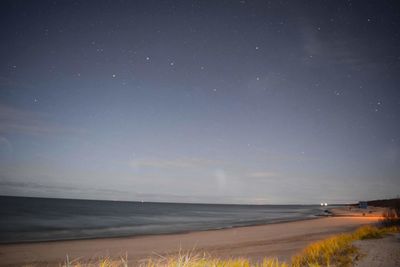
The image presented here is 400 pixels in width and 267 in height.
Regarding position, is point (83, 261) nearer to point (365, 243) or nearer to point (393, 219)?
point (365, 243)

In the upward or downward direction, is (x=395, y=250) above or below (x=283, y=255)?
above

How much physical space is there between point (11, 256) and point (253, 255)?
11.6 m

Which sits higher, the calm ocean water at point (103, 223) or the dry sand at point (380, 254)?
the dry sand at point (380, 254)

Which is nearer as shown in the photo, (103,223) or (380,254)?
(380,254)

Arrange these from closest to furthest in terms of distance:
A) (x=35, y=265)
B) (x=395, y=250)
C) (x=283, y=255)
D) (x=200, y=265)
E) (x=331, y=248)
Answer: (x=200, y=265) < (x=395, y=250) < (x=331, y=248) < (x=35, y=265) < (x=283, y=255)

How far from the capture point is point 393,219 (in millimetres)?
19656

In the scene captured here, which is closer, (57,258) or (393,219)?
(57,258)

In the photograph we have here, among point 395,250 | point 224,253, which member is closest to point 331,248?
point 395,250

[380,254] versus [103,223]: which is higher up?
[380,254]

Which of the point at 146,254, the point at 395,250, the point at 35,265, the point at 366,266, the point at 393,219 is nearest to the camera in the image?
the point at 366,266

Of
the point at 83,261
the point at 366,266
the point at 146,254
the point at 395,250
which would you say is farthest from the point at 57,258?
the point at 395,250

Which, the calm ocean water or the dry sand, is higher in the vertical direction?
the dry sand

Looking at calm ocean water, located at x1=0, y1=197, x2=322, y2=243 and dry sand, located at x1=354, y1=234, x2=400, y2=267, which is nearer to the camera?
dry sand, located at x1=354, y1=234, x2=400, y2=267

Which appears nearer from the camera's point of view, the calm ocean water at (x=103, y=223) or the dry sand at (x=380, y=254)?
the dry sand at (x=380, y=254)
